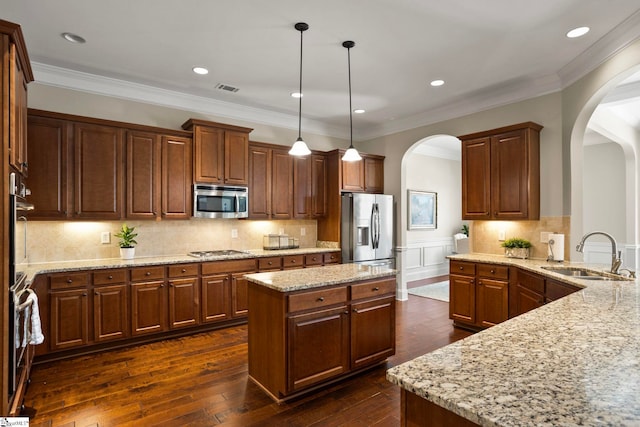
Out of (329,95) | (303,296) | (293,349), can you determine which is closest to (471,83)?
(329,95)

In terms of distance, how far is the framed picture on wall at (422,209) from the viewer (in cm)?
766

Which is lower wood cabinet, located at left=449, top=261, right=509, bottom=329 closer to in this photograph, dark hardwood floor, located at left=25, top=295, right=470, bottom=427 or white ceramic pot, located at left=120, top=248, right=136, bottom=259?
dark hardwood floor, located at left=25, top=295, right=470, bottom=427

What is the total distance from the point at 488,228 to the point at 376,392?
2.98m

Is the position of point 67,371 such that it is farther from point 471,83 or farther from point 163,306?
point 471,83

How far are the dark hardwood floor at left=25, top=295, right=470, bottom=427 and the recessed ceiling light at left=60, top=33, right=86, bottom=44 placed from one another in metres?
3.07

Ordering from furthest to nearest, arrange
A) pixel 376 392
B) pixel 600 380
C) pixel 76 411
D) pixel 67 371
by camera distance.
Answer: pixel 67 371
pixel 376 392
pixel 76 411
pixel 600 380

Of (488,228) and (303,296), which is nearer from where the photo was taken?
(303,296)

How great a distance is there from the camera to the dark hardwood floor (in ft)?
7.99

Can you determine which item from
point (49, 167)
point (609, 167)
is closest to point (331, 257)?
point (49, 167)

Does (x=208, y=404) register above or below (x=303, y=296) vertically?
below

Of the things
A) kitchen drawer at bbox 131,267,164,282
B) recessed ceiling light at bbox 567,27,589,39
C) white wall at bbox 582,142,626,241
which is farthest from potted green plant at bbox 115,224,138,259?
white wall at bbox 582,142,626,241

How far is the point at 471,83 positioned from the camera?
4.33 m

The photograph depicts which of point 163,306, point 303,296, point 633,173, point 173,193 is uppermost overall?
point 633,173

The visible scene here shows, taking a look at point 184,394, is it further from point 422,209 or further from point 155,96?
point 422,209
